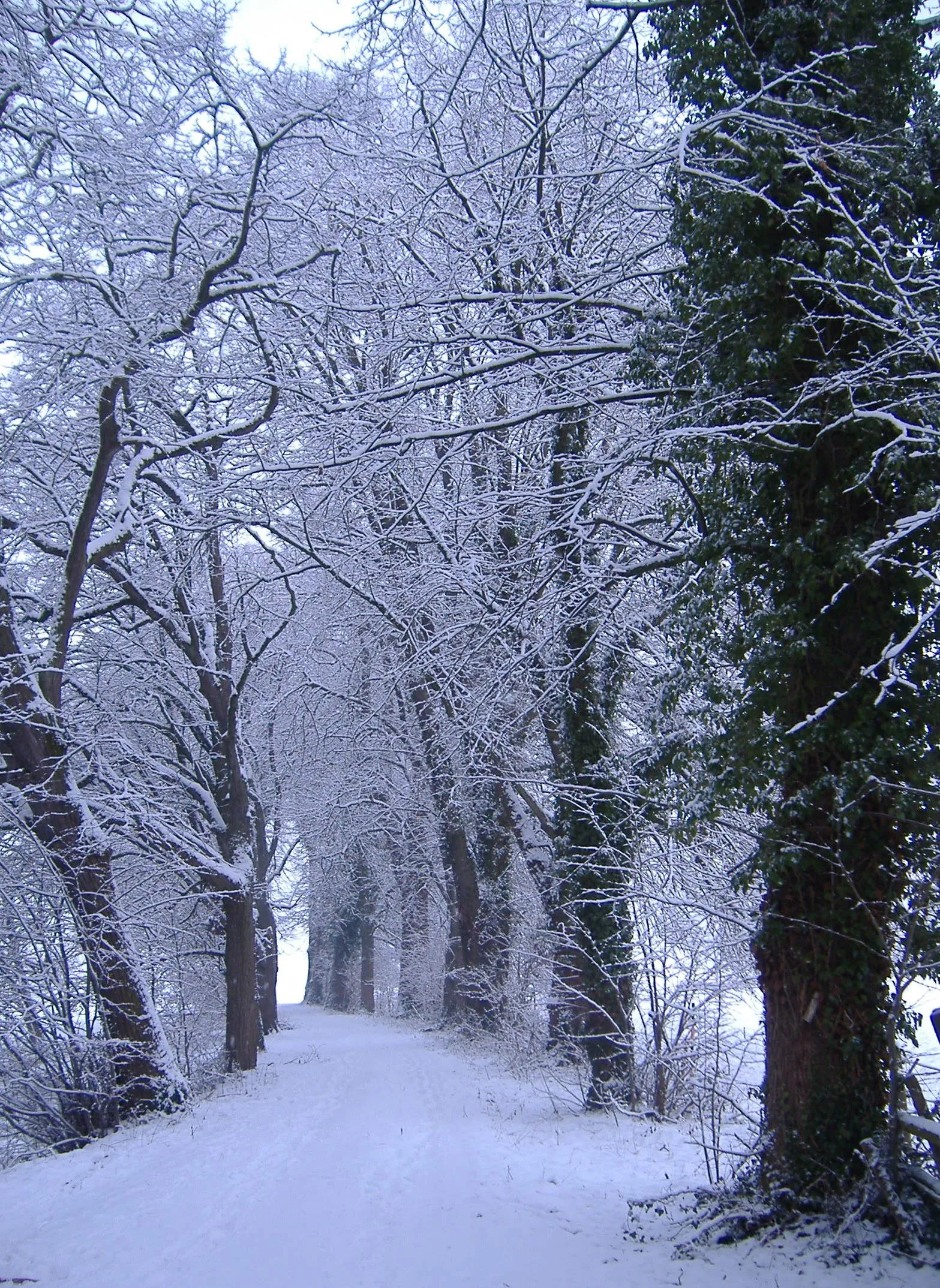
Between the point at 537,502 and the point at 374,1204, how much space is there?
5815 millimetres

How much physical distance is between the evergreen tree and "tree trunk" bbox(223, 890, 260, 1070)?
10.6 metres

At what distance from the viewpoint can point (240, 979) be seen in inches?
603

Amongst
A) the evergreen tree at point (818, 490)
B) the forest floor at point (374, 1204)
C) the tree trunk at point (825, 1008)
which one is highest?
the evergreen tree at point (818, 490)

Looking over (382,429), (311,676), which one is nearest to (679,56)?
(382,429)

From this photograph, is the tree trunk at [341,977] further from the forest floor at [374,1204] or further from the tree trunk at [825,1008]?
the tree trunk at [825,1008]

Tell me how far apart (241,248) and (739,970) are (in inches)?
361

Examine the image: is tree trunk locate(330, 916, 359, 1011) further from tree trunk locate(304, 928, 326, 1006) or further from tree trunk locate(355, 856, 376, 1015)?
tree trunk locate(304, 928, 326, 1006)

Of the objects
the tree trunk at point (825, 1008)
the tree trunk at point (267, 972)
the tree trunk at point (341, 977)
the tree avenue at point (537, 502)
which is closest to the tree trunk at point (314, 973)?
the tree trunk at point (341, 977)

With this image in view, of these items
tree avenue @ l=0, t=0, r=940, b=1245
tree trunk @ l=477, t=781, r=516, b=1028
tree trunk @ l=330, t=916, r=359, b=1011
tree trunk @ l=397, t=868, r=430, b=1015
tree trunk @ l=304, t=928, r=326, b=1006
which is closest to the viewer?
tree avenue @ l=0, t=0, r=940, b=1245

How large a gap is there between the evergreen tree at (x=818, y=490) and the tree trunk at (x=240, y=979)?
10.6 metres

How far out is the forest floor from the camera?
17.5ft

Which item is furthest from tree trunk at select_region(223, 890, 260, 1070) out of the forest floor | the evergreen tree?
the evergreen tree

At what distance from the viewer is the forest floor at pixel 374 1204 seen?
17.5 ft

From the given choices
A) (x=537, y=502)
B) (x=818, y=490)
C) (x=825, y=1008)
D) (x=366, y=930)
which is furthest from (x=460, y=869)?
(x=366, y=930)
